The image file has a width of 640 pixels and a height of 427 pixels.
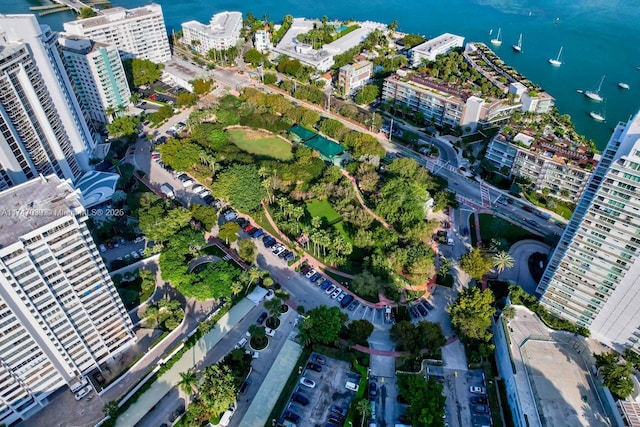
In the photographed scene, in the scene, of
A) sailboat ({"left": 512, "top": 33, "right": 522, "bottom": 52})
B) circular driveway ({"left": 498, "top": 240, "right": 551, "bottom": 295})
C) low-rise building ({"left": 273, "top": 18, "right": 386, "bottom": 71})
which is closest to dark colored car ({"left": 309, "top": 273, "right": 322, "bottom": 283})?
circular driveway ({"left": 498, "top": 240, "right": 551, "bottom": 295})

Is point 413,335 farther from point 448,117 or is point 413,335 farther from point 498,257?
point 448,117

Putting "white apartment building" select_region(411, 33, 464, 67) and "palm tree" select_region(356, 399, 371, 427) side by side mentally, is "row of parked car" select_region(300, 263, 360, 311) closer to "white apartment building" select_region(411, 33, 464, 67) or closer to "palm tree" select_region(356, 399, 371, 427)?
"palm tree" select_region(356, 399, 371, 427)

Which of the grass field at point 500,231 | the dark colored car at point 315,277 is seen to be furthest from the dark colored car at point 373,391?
the grass field at point 500,231

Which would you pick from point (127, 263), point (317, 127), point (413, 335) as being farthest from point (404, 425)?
point (317, 127)

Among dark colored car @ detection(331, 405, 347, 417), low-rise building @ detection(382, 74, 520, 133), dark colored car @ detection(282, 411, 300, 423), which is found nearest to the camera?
dark colored car @ detection(282, 411, 300, 423)

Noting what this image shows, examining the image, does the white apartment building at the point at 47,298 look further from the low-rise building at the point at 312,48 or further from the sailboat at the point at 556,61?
the sailboat at the point at 556,61

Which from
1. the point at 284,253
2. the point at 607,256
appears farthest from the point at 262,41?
the point at 607,256
